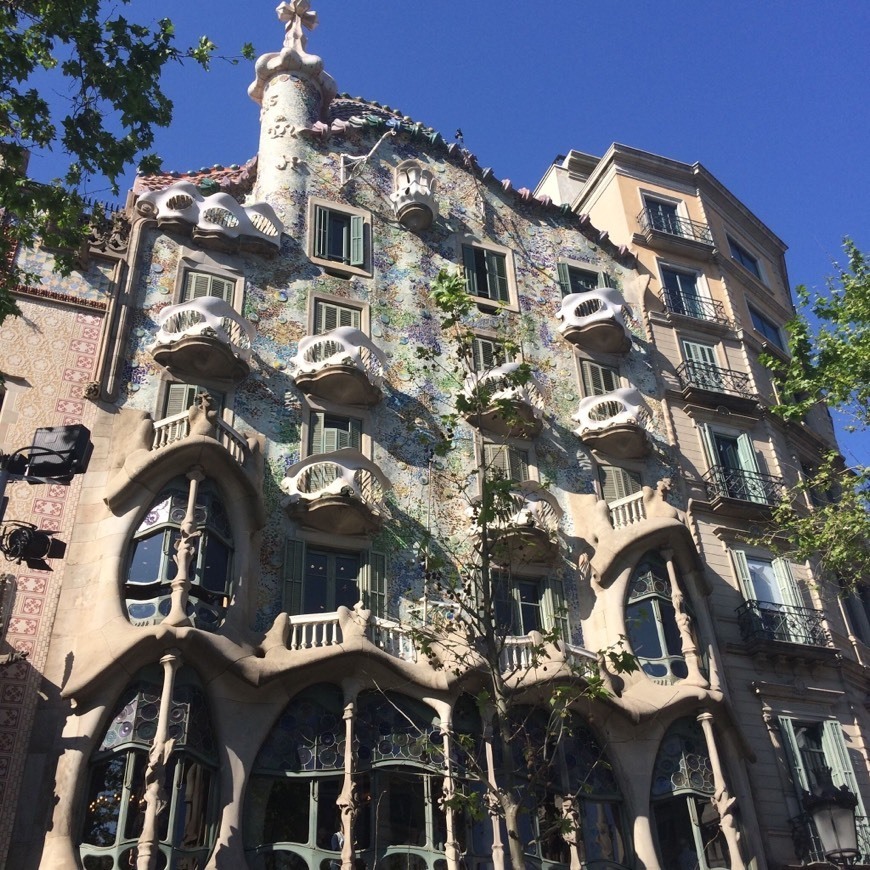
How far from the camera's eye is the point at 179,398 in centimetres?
1839

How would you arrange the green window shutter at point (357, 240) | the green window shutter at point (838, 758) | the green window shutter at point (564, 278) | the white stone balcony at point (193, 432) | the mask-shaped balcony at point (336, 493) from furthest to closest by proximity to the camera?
the green window shutter at point (564, 278)
the green window shutter at point (357, 240)
the green window shutter at point (838, 758)
the mask-shaped balcony at point (336, 493)
the white stone balcony at point (193, 432)

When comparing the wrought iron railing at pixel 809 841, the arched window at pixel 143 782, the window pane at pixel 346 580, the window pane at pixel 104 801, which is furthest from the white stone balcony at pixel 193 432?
the wrought iron railing at pixel 809 841

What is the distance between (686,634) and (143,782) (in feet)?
31.8

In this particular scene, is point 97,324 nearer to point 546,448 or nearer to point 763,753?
point 546,448

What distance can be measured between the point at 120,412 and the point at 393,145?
442 inches

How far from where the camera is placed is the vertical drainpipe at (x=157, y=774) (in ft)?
41.3

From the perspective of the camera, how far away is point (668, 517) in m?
19.1

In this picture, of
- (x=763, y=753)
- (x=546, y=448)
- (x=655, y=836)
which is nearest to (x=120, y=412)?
(x=546, y=448)

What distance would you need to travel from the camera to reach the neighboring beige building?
1431 centimetres

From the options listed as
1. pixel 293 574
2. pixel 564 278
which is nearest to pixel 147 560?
pixel 293 574

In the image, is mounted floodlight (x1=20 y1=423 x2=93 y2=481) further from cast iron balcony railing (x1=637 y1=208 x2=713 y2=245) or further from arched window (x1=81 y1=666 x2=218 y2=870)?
cast iron balcony railing (x1=637 y1=208 x2=713 y2=245)

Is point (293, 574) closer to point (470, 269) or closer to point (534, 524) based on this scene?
point (534, 524)

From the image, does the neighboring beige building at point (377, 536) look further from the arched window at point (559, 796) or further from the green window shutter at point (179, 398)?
the green window shutter at point (179, 398)

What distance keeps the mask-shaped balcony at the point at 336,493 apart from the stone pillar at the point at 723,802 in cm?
678
